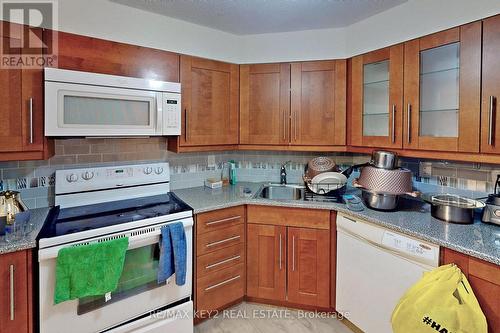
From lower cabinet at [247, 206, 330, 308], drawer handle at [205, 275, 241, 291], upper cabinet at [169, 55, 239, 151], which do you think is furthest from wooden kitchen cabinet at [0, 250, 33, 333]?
lower cabinet at [247, 206, 330, 308]

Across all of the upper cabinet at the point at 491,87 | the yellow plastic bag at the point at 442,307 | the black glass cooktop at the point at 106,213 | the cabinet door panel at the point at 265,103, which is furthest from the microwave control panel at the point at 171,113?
the upper cabinet at the point at 491,87

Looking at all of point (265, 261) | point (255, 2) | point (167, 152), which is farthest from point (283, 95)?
point (265, 261)

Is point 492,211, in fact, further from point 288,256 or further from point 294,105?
point 294,105

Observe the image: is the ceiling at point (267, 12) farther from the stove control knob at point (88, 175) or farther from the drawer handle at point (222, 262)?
the drawer handle at point (222, 262)

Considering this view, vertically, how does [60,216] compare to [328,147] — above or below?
below

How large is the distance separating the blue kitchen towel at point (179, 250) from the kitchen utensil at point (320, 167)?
115 cm

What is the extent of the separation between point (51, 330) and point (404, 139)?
2.31 metres

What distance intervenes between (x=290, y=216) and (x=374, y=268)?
64 cm

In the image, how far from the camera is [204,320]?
207cm

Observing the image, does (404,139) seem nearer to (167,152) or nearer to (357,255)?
(357,255)

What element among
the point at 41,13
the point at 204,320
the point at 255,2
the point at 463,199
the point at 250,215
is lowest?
the point at 204,320

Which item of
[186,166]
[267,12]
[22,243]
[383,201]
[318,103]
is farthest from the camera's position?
[186,166]

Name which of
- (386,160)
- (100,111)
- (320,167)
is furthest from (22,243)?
(386,160)

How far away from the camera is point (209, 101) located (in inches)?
89.8
